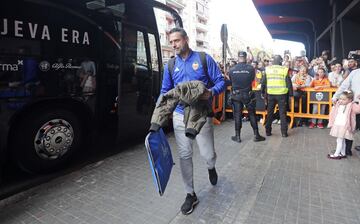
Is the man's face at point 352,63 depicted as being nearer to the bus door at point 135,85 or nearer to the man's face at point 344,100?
the man's face at point 344,100

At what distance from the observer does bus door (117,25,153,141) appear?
16.4 ft

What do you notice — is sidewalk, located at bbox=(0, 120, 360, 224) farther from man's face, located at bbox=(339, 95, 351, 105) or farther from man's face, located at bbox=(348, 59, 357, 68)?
man's face, located at bbox=(348, 59, 357, 68)

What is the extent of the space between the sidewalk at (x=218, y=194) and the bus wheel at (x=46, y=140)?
385 millimetres

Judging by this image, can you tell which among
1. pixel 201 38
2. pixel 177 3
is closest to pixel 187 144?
pixel 177 3

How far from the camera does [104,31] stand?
4.67 metres

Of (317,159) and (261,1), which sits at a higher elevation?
(261,1)

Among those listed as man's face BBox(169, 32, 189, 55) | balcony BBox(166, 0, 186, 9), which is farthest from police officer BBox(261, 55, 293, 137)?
balcony BBox(166, 0, 186, 9)

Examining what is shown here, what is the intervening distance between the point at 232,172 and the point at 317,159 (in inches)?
66.5

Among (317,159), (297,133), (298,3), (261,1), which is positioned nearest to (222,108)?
(297,133)

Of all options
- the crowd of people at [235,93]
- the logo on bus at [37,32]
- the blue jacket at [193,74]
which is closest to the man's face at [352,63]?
the crowd of people at [235,93]

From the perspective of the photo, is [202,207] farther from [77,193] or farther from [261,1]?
[261,1]

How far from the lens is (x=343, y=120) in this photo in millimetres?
4617

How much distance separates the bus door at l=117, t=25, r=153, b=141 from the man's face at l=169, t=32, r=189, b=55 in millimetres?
Answer: 2397

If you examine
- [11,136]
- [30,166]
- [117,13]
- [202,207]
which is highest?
[117,13]
